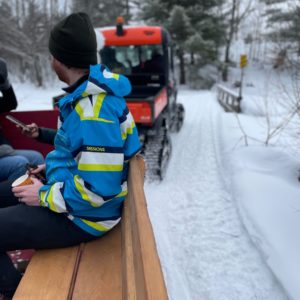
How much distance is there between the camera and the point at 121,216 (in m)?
2.04

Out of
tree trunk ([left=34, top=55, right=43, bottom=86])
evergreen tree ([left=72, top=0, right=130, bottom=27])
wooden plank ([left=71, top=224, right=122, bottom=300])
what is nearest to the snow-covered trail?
wooden plank ([left=71, top=224, right=122, bottom=300])

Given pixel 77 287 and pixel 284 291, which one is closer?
pixel 77 287

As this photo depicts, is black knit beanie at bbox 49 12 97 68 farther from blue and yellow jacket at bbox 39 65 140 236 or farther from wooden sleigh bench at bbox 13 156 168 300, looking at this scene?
wooden sleigh bench at bbox 13 156 168 300

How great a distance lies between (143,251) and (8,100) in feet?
9.02

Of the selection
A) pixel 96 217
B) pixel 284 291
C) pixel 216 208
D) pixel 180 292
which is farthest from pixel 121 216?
pixel 216 208

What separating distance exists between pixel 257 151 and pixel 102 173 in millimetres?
5436

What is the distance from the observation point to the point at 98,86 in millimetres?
1743

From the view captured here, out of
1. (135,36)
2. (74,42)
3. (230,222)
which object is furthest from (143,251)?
(135,36)

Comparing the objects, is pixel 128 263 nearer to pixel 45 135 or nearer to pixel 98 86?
pixel 98 86

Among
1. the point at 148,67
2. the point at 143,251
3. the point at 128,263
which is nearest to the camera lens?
the point at 143,251

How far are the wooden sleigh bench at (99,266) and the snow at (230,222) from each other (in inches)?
56.4

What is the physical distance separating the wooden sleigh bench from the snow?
143 cm

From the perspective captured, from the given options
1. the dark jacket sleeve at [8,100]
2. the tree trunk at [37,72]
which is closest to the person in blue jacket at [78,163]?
the dark jacket sleeve at [8,100]

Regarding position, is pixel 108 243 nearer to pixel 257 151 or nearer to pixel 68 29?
pixel 68 29
